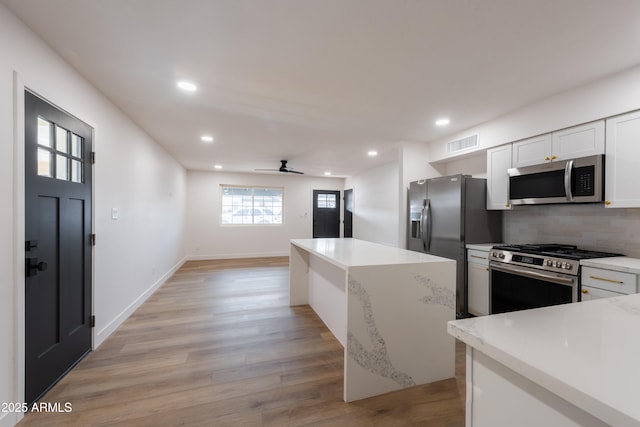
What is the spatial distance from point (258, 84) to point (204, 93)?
57cm

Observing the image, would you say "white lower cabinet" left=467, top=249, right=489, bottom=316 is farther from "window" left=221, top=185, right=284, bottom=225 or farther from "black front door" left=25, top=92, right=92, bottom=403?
"window" left=221, top=185, right=284, bottom=225

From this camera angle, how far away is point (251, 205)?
740 cm

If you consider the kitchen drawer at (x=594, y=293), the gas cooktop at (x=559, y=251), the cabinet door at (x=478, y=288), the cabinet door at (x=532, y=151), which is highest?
the cabinet door at (x=532, y=151)

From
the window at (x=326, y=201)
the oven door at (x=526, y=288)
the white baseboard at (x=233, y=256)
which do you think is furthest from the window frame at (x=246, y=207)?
the oven door at (x=526, y=288)

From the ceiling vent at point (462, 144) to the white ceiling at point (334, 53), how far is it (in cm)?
28

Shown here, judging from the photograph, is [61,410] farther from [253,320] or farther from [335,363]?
[335,363]


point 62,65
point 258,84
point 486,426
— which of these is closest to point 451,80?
point 258,84

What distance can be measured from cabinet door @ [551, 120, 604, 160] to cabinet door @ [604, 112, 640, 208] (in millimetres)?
59

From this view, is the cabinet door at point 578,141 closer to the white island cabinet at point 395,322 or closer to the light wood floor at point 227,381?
the white island cabinet at point 395,322

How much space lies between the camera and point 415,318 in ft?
6.28

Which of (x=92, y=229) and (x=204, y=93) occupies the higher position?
(x=204, y=93)

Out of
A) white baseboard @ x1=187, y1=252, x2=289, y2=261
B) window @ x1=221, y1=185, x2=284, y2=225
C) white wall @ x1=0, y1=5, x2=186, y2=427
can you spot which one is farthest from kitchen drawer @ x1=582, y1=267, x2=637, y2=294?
window @ x1=221, y1=185, x2=284, y2=225

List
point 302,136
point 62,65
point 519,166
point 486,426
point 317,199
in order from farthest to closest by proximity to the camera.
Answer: point 317,199 → point 302,136 → point 519,166 → point 62,65 → point 486,426

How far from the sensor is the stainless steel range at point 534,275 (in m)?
2.21
